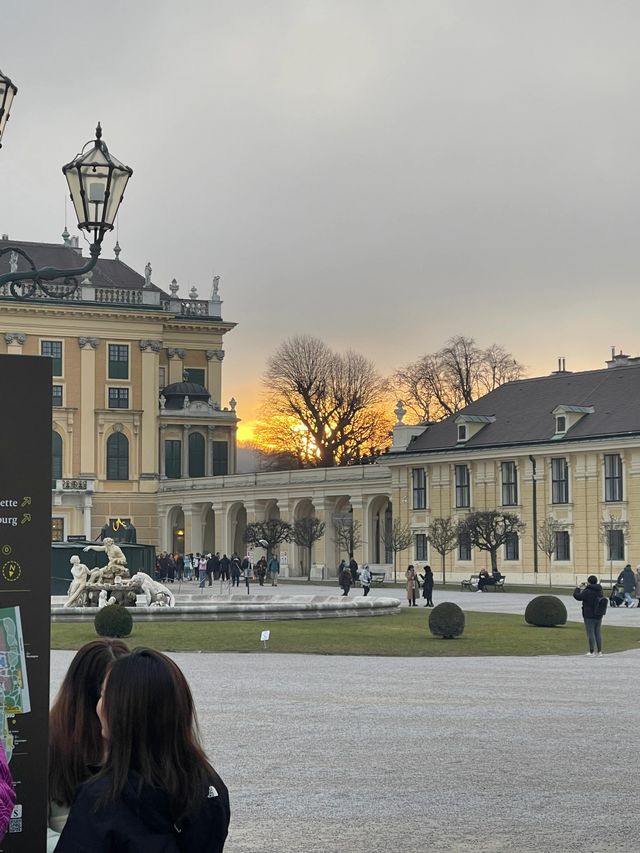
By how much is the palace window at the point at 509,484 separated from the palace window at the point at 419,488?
4.95 meters

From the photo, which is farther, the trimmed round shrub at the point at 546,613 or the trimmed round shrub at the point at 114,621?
the trimmed round shrub at the point at 546,613

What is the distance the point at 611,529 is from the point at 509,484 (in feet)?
20.9

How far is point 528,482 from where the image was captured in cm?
5912

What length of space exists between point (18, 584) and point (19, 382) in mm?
705

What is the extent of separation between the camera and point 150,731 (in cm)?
424

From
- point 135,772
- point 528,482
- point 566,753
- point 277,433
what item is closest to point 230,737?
point 566,753

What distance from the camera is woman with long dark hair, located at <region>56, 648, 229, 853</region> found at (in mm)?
4180

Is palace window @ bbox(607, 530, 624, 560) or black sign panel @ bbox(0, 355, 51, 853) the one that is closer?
black sign panel @ bbox(0, 355, 51, 853)

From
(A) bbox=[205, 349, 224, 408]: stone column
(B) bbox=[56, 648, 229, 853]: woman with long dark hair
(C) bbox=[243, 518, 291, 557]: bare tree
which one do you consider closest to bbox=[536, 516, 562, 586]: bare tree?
(C) bbox=[243, 518, 291, 557]: bare tree

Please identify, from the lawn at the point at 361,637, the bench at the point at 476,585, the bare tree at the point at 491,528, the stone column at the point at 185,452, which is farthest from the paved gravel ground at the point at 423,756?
the stone column at the point at 185,452

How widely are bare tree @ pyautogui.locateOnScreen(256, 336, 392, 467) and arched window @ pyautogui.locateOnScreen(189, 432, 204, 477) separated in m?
8.25

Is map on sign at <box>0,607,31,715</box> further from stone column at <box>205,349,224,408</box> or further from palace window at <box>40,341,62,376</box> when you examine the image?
stone column at <box>205,349,224,408</box>

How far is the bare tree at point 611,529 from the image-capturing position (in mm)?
54584

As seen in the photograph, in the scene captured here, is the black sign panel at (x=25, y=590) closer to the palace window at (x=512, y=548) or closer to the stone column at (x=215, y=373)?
the palace window at (x=512, y=548)
